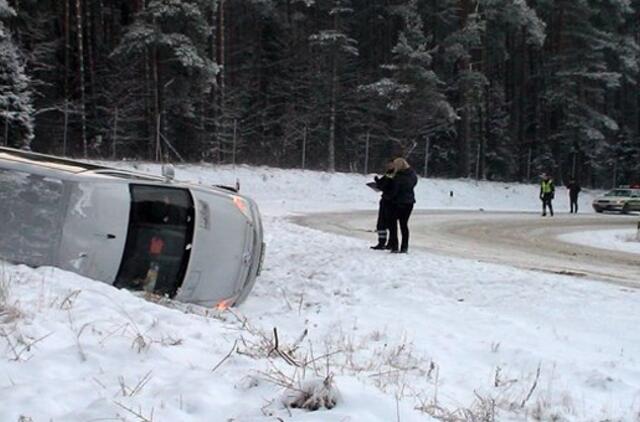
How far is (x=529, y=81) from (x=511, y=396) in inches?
1941

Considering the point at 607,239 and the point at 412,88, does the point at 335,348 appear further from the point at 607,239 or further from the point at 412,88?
the point at 412,88

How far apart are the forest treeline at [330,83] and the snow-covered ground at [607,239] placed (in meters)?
15.6

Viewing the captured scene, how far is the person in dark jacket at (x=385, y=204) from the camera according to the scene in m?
11.7

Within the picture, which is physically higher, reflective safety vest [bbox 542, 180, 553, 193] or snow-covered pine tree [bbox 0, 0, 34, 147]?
snow-covered pine tree [bbox 0, 0, 34, 147]

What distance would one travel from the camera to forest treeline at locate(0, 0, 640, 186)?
95.6 feet

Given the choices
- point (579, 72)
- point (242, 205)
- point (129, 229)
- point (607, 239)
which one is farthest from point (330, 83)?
point (129, 229)

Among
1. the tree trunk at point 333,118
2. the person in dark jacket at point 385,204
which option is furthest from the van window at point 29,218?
the tree trunk at point 333,118

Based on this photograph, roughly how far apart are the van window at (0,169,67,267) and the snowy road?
766 cm

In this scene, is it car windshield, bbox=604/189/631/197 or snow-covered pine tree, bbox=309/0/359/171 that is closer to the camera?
car windshield, bbox=604/189/631/197

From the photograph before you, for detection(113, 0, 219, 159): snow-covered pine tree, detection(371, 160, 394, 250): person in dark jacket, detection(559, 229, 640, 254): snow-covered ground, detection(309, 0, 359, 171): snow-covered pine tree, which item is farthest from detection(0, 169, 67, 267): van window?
detection(309, 0, 359, 171): snow-covered pine tree

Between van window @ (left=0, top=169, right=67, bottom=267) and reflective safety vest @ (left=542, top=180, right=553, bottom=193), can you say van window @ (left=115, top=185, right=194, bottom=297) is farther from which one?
reflective safety vest @ (left=542, top=180, right=553, bottom=193)

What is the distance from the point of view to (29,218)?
6.21 m

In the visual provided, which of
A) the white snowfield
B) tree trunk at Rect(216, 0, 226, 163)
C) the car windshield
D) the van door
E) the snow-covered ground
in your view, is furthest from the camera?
the car windshield

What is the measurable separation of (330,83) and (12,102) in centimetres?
1928
